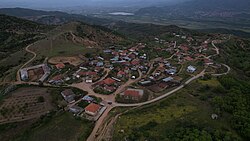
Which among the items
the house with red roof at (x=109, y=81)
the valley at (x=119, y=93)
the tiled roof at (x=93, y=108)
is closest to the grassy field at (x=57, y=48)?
the valley at (x=119, y=93)

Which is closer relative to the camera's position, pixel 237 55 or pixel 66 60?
pixel 66 60

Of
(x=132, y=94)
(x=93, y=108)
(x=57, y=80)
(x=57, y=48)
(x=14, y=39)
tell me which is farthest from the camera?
(x=14, y=39)

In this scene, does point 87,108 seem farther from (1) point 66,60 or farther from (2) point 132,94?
(1) point 66,60

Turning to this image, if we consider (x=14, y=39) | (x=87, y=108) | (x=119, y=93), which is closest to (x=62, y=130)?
(x=87, y=108)

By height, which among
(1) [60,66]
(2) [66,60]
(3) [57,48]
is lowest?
(1) [60,66]

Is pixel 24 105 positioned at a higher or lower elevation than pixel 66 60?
lower

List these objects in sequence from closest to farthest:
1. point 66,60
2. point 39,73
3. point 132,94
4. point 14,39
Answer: point 132,94
point 39,73
point 66,60
point 14,39
